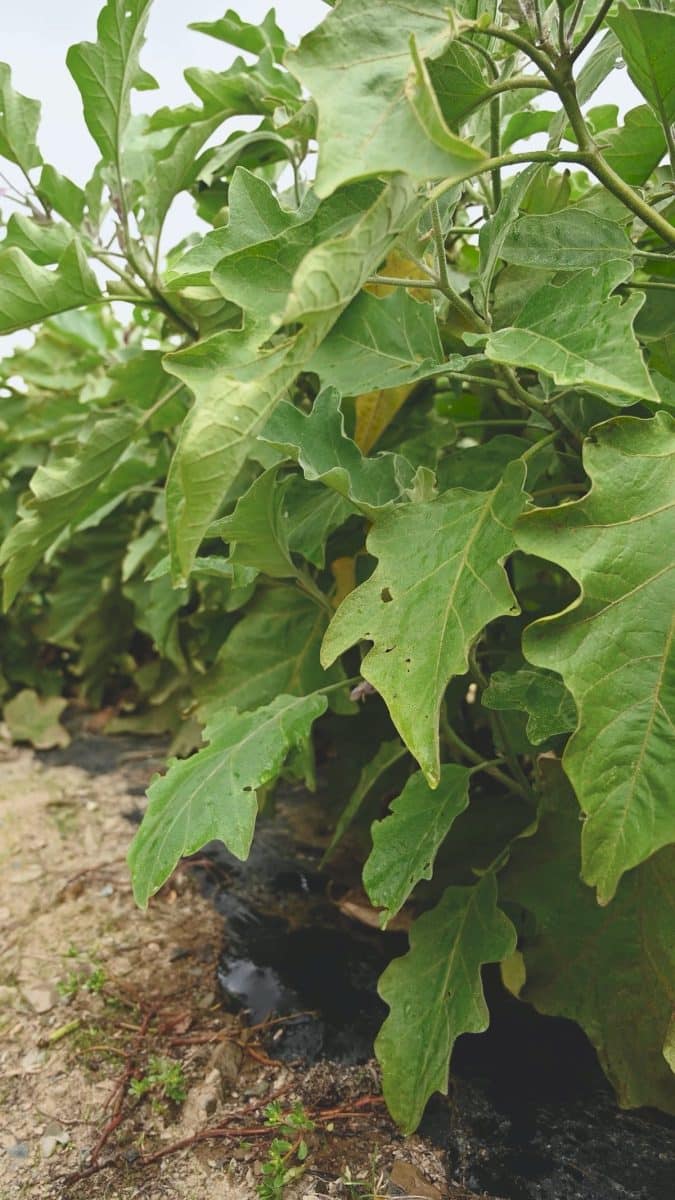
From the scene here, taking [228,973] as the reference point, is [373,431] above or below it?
above

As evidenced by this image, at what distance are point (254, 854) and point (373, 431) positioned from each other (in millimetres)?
877

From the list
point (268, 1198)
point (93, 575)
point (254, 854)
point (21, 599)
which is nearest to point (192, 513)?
point (268, 1198)

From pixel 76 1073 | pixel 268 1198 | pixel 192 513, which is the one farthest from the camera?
pixel 76 1073

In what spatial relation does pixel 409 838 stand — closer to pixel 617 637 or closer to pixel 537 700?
pixel 537 700

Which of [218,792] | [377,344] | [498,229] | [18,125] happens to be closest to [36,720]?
[18,125]

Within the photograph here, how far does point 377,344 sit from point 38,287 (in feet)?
1.39

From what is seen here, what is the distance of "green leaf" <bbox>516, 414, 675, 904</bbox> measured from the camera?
0.69 m

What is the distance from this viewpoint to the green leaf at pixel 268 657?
1313 mm

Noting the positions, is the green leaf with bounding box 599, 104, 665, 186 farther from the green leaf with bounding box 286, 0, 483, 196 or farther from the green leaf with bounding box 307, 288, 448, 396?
the green leaf with bounding box 286, 0, 483, 196

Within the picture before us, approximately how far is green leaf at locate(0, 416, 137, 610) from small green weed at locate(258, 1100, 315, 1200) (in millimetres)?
732

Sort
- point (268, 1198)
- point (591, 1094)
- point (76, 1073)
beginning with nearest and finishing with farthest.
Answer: point (268, 1198) → point (591, 1094) → point (76, 1073)

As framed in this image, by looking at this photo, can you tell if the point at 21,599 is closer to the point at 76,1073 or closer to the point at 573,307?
the point at 76,1073

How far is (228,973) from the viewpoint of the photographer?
4.55 ft

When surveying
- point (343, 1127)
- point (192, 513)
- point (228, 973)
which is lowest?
point (228, 973)
